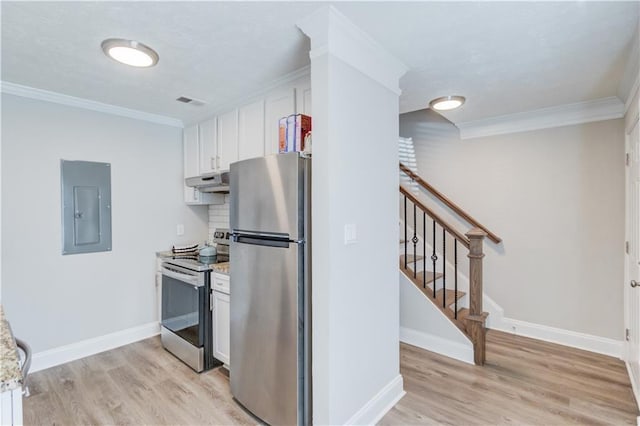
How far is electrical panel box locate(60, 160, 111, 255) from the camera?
290 cm

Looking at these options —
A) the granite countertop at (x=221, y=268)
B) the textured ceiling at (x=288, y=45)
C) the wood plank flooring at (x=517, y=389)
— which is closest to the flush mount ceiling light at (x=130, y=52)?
the textured ceiling at (x=288, y=45)

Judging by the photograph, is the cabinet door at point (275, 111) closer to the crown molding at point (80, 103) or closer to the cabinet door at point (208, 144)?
the cabinet door at point (208, 144)

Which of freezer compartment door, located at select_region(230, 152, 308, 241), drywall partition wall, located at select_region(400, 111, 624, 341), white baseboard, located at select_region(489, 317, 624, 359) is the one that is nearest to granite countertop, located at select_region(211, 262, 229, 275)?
freezer compartment door, located at select_region(230, 152, 308, 241)

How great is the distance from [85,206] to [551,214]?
178 inches

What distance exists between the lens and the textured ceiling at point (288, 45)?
5.30 feet

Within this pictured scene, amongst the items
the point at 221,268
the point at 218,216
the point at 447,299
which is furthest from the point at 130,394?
the point at 447,299

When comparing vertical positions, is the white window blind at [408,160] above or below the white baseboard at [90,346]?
above

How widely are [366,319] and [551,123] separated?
9.37 ft

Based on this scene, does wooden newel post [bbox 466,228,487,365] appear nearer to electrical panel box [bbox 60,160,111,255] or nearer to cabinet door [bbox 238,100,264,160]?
cabinet door [bbox 238,100,264,160]

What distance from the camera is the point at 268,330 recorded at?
2.00 m

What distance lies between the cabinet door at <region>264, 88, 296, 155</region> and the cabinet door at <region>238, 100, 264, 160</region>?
0.07 metres

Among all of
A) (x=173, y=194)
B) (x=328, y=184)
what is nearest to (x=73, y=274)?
(x=173, y=194)

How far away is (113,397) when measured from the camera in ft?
7.71

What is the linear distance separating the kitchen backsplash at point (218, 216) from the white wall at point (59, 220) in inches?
10.1
